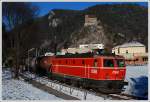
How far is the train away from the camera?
52.2ft

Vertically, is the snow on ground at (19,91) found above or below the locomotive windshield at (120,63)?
below

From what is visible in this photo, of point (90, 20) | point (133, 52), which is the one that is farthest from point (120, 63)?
point (90, 20)

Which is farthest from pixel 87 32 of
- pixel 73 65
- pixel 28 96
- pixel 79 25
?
pixel 28 96

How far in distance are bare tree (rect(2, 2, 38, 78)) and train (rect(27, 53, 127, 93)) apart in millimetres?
1630

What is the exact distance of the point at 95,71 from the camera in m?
16.1

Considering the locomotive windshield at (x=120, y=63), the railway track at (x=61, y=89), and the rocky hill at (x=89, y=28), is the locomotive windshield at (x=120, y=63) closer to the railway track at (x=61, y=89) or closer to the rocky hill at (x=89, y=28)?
the rocky hill at (x=89, y=28)

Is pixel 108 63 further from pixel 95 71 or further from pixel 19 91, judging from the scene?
pixel 19 91

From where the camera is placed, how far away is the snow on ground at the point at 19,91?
15398mm

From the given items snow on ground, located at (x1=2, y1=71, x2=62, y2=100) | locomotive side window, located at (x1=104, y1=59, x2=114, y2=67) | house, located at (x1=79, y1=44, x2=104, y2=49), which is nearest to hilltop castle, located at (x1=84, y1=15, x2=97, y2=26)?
house, located at (x1=79, y1=44, x2=104, y2=49)

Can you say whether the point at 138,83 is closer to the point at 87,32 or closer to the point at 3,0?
the point at 87,32

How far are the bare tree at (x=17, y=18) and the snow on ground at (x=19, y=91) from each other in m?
0.72

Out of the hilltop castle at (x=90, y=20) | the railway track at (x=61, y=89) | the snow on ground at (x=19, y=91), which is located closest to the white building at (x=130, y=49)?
the hilltop castle at (x=90, y=20)

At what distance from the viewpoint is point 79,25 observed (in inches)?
635

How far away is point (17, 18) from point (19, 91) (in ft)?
7.85
